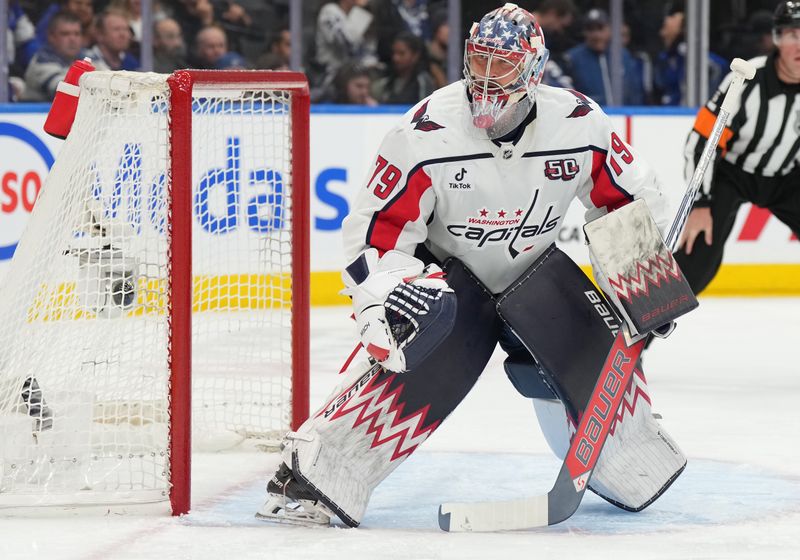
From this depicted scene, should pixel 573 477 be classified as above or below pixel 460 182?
below

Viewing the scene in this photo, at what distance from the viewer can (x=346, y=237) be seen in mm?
2555

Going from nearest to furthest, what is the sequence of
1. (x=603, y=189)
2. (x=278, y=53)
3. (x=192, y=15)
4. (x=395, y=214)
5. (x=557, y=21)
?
1. (x=395, y=214)
2. (x=603, y=189)
3. (x=192, y=15)
4. (x=278, y=53)
5. (x=557, y=21)

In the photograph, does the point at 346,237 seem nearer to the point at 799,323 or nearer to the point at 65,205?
the point at 65,205

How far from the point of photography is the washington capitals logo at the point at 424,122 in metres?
2.54

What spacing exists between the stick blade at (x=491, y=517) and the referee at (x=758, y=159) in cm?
163

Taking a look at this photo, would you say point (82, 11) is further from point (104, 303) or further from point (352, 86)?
point (104, 303)

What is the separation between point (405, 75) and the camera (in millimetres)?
6543

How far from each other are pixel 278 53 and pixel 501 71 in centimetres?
397

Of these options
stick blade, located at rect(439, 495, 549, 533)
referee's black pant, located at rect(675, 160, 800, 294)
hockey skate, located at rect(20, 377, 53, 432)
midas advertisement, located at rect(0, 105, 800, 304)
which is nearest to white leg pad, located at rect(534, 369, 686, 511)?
stick blade, located at rect(439, 495, 549, 533)

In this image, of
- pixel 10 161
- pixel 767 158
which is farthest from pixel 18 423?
pixel 10 161

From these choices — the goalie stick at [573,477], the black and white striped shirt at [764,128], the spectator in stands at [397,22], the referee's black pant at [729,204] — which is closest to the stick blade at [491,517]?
the goalie stick at [573,477]

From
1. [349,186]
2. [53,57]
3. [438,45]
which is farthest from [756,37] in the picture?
[53,57]

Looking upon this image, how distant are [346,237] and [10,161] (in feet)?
10.3

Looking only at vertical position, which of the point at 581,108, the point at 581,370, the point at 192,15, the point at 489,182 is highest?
the point at 581,108
